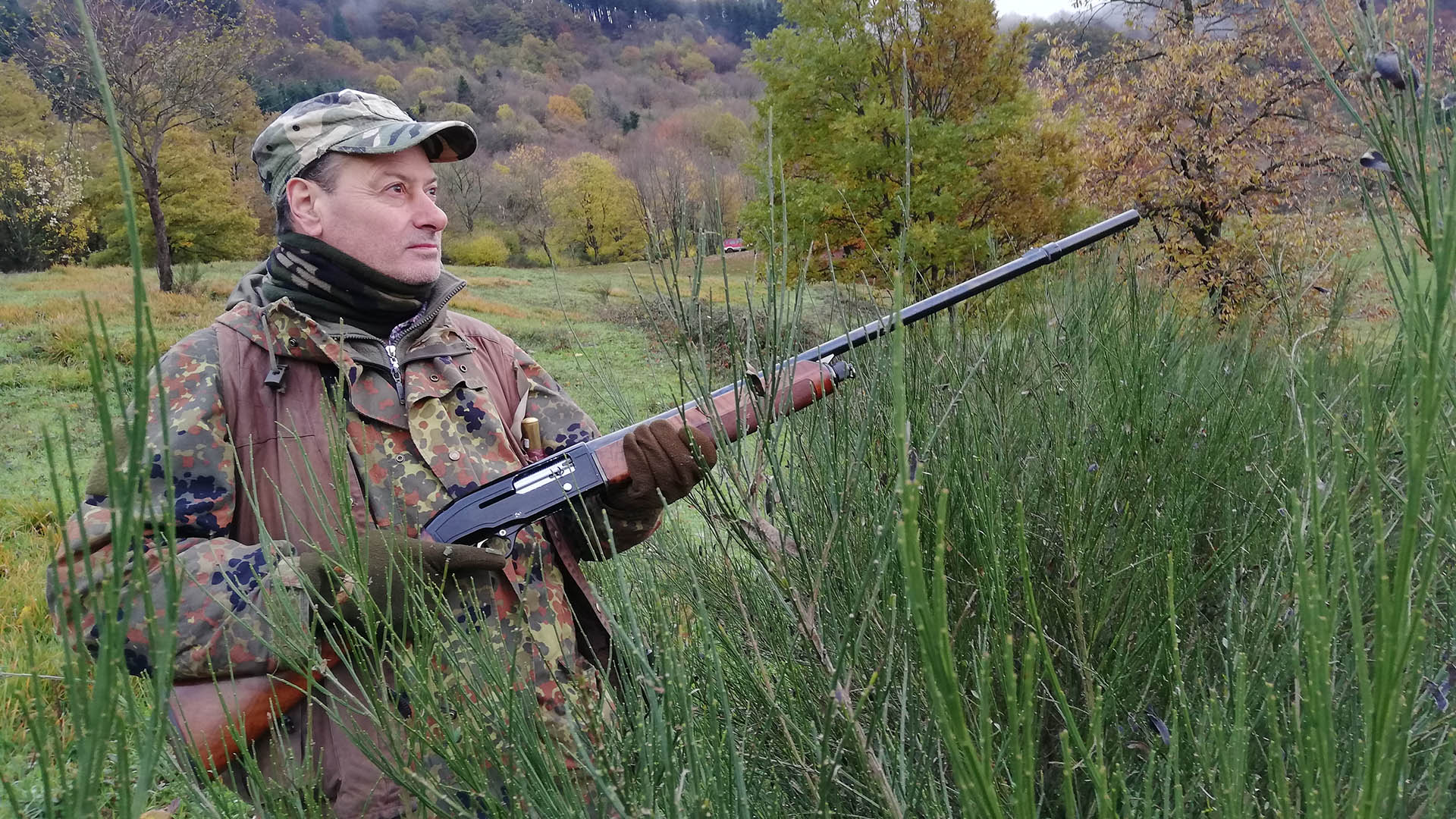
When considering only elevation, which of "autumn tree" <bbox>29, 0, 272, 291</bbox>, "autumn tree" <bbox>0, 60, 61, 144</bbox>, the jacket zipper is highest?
"autumn tree" <bbox>0, 60, 61, 144</bbox>

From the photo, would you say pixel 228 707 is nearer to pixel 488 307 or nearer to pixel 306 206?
pixel 306 206

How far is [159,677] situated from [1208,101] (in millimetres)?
15168

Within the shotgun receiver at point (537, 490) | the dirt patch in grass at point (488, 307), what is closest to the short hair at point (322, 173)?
the shotgun receiver at point (537, 490)

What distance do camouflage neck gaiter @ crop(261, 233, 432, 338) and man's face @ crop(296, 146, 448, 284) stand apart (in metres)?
0.04

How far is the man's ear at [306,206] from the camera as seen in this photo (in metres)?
2.06

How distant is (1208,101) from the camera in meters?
12.8

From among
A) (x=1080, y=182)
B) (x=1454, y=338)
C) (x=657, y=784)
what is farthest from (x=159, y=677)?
(x=1080, y=182)

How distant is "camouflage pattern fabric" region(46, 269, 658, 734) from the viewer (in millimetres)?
1679

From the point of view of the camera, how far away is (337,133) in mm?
2070

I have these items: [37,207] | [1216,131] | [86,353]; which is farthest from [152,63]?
[86,353]

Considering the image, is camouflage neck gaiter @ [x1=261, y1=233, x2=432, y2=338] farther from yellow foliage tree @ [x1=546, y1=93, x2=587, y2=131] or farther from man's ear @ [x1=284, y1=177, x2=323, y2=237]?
yellow foliage tree @ [x1=546, y1=93, x2=587, y2=131]

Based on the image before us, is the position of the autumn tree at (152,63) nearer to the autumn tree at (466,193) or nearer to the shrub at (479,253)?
the shrub at (479,253)

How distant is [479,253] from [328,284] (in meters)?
39.3

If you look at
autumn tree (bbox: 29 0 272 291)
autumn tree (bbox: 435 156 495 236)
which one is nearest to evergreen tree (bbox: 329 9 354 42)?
autumn tree (bbox: 435 156 495 236)
